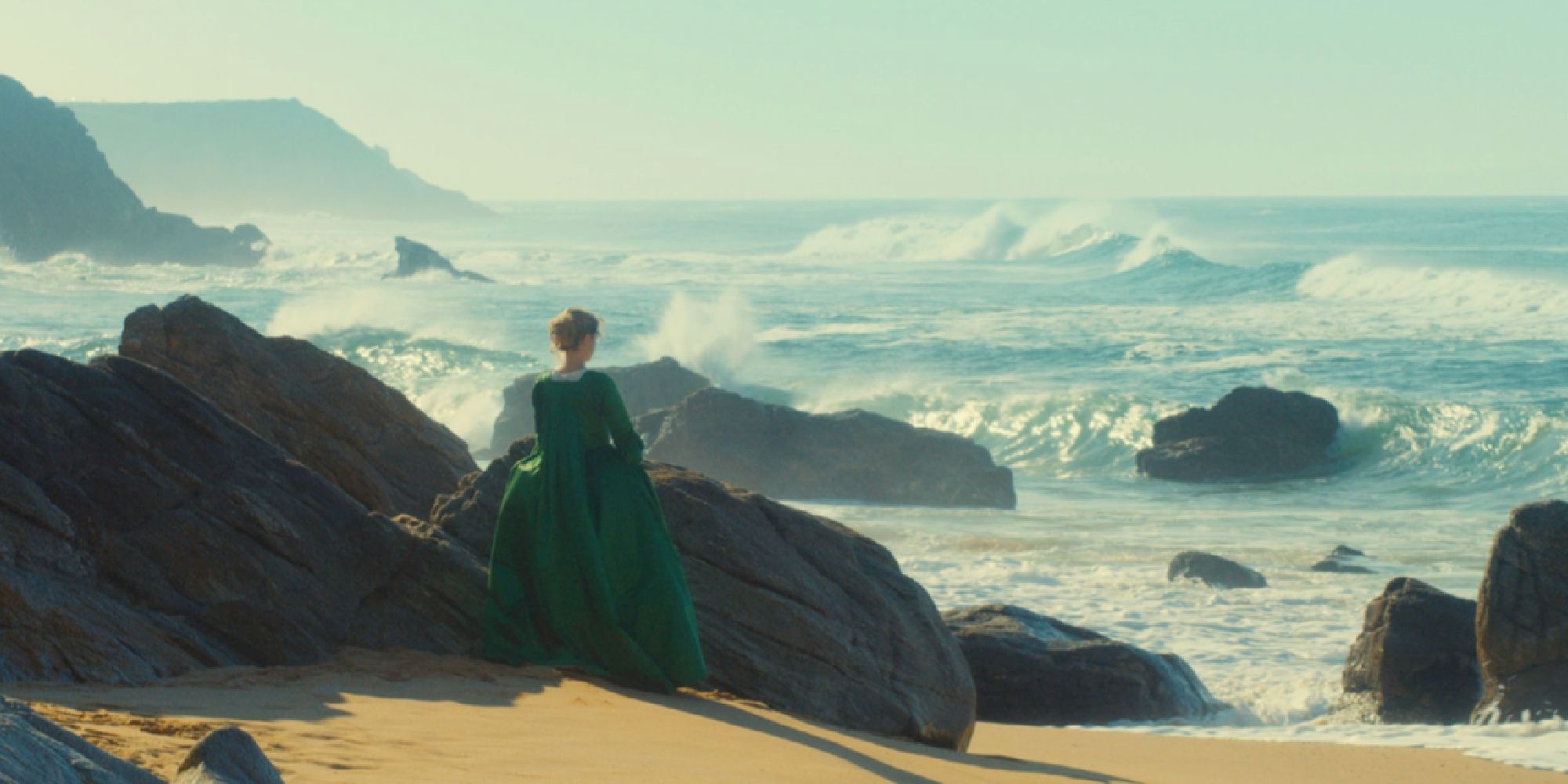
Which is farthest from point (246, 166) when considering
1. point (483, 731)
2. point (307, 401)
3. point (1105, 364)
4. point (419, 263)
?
point (483, 731)

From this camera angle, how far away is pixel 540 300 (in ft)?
170

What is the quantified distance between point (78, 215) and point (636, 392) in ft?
202

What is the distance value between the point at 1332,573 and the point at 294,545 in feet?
35.1

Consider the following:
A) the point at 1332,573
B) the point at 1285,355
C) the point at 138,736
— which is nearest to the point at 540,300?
the point at 1285,355

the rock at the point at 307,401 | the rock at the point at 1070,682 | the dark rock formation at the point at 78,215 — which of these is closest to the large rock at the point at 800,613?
the rock at the point at 307,401

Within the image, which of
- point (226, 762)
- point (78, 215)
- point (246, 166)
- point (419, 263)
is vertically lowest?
point (226, 762)

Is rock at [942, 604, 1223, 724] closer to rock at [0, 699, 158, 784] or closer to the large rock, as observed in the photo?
the large rock

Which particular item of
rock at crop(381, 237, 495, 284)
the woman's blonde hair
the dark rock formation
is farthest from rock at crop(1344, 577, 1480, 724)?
the dark rock formation

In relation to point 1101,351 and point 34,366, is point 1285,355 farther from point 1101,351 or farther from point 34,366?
point 34,366

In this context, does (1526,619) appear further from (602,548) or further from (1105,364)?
(1105,364)

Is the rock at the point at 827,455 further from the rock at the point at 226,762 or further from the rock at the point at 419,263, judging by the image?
the rock at the point at 419,263

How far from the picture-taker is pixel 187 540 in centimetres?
642

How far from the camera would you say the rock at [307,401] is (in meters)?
9.05

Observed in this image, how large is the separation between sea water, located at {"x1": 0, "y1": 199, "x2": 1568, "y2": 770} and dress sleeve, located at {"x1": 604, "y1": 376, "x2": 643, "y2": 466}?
4190 mm
